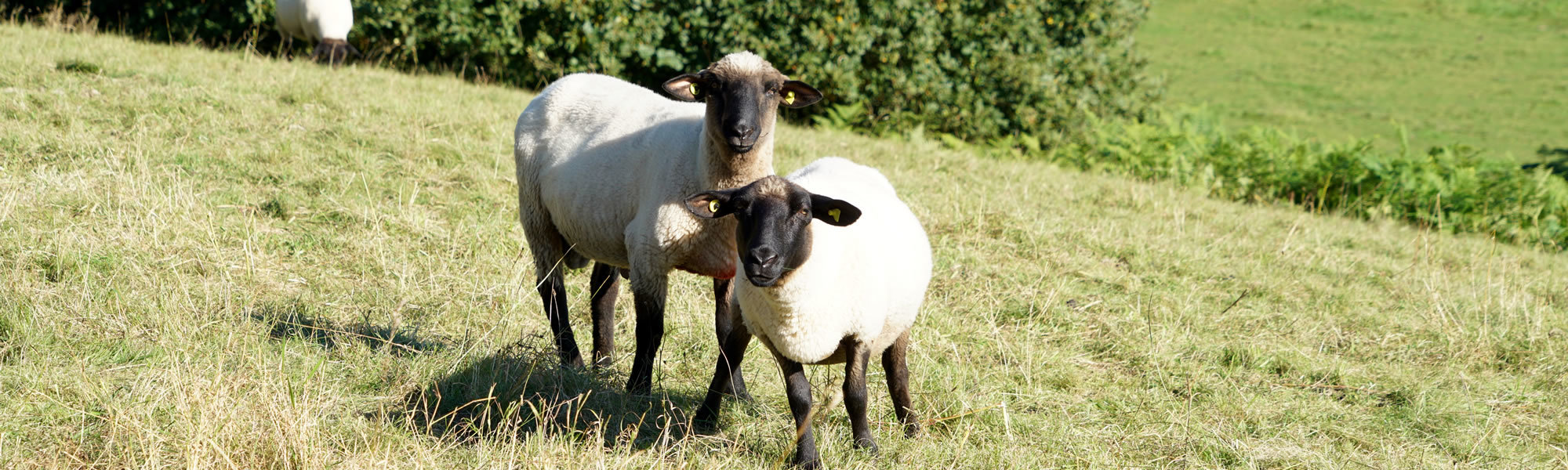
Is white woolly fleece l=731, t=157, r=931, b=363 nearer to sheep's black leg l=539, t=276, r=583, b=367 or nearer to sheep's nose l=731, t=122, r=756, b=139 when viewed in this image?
sheep's nose l=731, t=122, r=756, b=139

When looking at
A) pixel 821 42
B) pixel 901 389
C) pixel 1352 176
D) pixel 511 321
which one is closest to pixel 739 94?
pixel 901 389

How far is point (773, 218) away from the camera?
13.0 ft

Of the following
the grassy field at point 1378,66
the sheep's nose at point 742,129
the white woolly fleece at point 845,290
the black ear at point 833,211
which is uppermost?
the grassy field at point 1378,66

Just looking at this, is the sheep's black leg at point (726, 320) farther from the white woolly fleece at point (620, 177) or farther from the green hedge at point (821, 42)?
the green hedge at point (821, 42)

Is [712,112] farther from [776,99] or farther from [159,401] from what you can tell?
[159,401]

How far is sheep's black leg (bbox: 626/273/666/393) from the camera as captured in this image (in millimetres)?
4828

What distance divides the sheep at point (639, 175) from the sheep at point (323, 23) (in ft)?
21.1

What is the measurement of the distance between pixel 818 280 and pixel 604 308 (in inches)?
74.1

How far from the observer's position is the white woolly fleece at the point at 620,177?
4781 millimetres

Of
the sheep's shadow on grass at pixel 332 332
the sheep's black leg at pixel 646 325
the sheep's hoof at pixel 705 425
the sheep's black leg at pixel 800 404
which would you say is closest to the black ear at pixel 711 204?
the sheep's black leg at pixel 800 404

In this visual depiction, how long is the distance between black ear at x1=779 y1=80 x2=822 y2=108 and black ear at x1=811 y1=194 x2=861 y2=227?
1.05m

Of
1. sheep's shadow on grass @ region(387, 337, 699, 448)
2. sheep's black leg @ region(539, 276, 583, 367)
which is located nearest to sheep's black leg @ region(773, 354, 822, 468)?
sheep's shadow on grass @ region(387, 337, 699, 448)

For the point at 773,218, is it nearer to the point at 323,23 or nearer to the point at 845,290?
the point at 845,290

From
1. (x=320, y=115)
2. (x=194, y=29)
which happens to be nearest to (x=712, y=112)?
(x=320, y=115)
